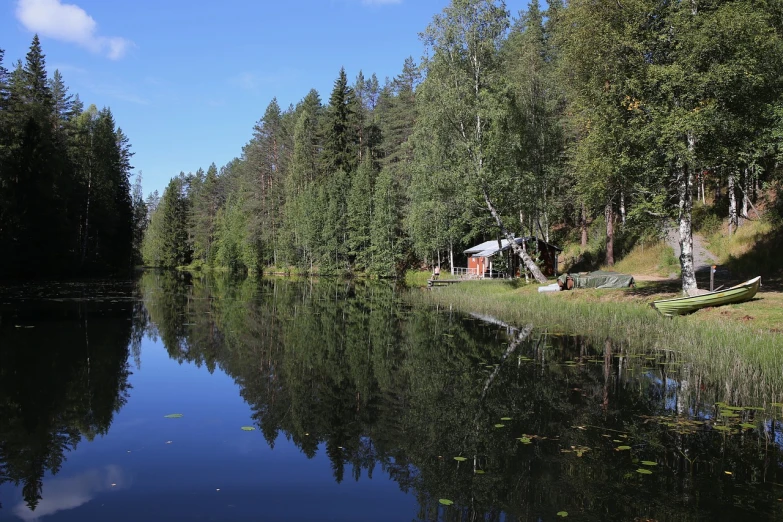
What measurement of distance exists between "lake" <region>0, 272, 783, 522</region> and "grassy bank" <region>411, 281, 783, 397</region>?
0.63 meters

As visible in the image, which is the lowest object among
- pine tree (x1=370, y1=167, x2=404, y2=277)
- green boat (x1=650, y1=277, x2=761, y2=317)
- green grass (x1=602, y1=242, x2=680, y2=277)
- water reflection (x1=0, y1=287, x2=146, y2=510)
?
water reflection (x1=0, y1=287, x2=146, y2=510)

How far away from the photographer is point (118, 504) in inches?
223

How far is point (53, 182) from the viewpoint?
39.0 meters

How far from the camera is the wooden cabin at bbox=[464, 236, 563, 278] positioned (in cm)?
3553

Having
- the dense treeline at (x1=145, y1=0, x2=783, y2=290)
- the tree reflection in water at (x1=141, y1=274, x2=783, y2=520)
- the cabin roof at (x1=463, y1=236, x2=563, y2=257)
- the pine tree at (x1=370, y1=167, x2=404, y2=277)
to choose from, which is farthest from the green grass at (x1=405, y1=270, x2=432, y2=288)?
the tree reflection in water at (x1=141, y1=274, x2=783, y2=520)

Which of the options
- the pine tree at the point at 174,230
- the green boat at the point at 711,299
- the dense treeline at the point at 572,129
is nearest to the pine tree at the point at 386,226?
the dense treeline at the point at 572,129

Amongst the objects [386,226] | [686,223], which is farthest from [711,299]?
[386,226]

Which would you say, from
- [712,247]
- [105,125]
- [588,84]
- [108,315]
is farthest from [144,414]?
[105,125]

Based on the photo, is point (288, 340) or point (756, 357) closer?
point (756, 357)

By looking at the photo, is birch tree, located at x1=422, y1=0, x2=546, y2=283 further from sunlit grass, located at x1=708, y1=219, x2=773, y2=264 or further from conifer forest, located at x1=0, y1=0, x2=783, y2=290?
sunlit grass, located at x1=708, y1=219, x2=773, y2=264

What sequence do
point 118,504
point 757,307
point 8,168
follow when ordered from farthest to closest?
1. point 8,168
2. point 757,307
3. point 118,504

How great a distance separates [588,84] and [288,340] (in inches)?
603

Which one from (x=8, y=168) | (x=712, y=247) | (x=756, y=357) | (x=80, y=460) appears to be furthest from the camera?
(x=8, y=168)

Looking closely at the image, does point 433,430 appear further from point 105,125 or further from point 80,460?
point 105,125
